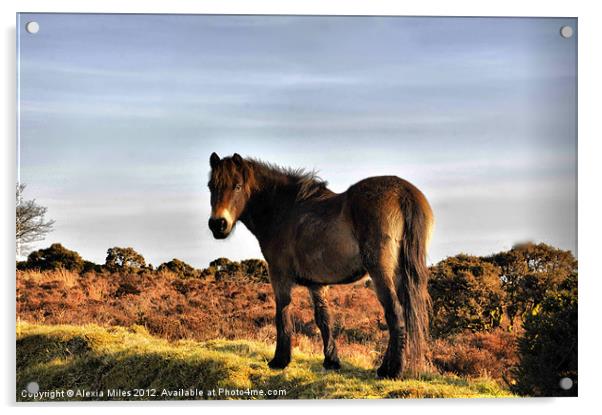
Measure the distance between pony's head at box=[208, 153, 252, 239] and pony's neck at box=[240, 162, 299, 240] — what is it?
15 centimetres

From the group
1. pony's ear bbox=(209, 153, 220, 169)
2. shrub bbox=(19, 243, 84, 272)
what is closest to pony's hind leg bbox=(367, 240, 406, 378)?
pony's ear bbox=(209, 153, 220, 169)

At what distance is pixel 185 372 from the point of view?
8.84m

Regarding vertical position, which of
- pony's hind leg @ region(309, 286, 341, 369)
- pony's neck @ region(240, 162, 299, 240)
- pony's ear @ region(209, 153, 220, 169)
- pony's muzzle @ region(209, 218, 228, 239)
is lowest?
pony's hind leg @ region(309, 286, 341, 369)

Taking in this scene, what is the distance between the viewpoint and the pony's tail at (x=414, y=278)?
325 inches

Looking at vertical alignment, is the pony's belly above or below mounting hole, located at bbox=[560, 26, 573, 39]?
below

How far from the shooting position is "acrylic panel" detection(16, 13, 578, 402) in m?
8.84

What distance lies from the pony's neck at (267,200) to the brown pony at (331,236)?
12 mm

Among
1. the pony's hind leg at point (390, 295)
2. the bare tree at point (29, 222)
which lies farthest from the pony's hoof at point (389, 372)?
the bare tree at point (29, 222)

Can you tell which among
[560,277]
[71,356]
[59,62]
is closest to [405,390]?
[560,277]

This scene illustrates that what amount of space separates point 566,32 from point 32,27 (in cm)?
625

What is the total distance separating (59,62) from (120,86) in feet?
2.43

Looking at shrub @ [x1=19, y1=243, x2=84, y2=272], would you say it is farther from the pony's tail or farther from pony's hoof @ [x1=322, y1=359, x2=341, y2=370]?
the pony's tail

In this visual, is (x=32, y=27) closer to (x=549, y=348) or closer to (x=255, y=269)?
(x=255, y=269)

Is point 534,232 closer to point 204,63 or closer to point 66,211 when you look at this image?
point 204,63
